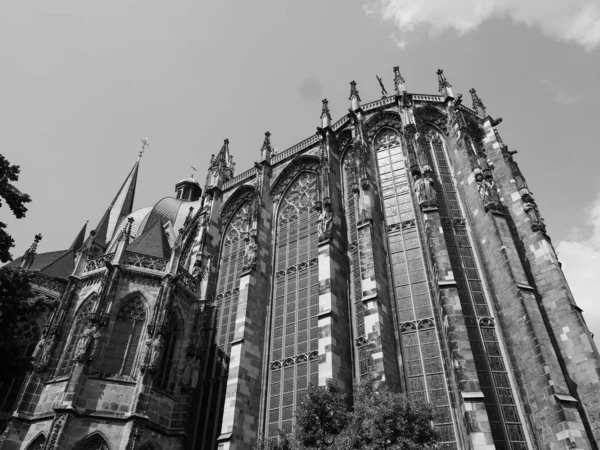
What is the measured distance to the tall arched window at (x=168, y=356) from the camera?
16406mm

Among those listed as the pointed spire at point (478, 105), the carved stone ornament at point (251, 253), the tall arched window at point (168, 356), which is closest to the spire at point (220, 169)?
the carved stone ornament at point (251, 253)

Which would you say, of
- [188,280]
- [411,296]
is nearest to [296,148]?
[188,280]

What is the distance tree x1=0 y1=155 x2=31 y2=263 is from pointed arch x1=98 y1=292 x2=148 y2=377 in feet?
21.0

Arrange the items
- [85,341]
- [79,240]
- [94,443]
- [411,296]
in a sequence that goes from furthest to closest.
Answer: [79,240]
[411,296]
[85,341]
[94,443]

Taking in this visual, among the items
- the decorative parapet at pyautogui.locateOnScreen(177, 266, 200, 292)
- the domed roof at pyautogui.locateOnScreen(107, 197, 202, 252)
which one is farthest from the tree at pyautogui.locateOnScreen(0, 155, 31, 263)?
the domed roof at pyautogui.locateOnScreen(107, 197, 202, 252)

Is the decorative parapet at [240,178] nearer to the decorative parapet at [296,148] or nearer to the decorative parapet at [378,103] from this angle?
the decorative parapet at [296,148]

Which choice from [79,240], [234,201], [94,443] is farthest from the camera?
[79,240]

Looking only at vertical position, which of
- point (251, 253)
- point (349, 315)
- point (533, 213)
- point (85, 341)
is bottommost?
point (85, 341)

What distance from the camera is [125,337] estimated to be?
16328 millimetres

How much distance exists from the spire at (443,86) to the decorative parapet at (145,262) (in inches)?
568

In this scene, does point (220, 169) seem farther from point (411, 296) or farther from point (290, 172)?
point (411, 296)

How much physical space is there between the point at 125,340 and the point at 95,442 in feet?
11.2

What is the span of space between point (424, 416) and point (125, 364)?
10598 mm

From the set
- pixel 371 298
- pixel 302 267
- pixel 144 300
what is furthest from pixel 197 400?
pixel 371 298
